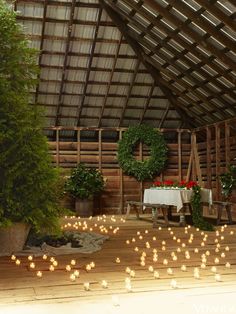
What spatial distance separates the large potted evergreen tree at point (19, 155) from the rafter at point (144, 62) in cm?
482

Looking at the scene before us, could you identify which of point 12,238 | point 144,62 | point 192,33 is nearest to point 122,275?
point 12,238

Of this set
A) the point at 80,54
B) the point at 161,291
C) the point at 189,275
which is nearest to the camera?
the point at 161,291

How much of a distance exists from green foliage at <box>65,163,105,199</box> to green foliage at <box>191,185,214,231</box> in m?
3.64

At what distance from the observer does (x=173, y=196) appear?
8.55 metres

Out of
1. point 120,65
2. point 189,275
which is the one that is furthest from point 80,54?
point 189,275

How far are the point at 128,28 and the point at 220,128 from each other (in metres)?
3.90

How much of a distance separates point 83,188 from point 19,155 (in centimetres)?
602

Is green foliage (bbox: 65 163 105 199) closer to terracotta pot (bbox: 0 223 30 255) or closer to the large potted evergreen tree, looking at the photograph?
the large potted evergreen tree

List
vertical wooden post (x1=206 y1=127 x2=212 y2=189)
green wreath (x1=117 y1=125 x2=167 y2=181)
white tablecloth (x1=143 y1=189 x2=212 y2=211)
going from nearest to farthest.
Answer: white tablecloth (x1=143 y1=189 x2=212 y2=211), vertical wooden post (x1=206 y1=127 x2=212 y2=189), green wreath (x1=117 y1=125 x2=167 y2=181)

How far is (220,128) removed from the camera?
39.0 ft

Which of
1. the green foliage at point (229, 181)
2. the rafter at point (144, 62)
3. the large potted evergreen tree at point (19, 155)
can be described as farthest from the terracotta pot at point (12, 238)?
the rafter at point (144, 62)

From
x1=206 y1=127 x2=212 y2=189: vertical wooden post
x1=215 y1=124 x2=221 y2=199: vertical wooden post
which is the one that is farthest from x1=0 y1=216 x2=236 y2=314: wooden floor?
x1=206 y1=127 x2=212 y2=189: vertical wooden post

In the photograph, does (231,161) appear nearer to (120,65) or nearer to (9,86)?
(120,65)

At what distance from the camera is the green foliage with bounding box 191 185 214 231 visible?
26.0 ft
